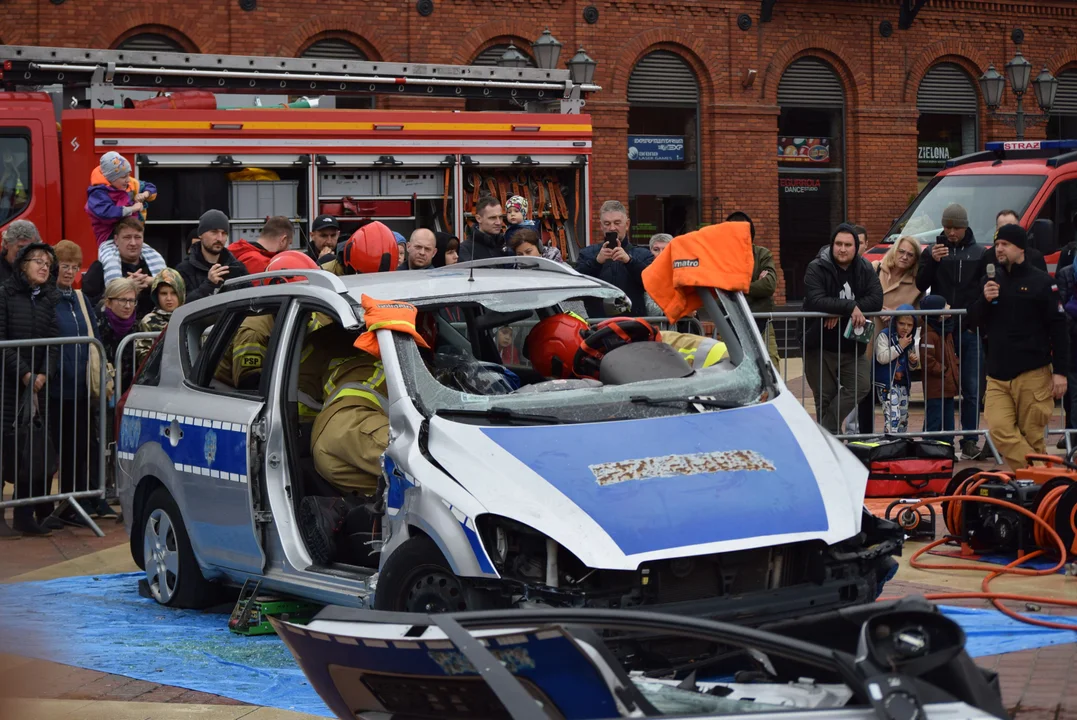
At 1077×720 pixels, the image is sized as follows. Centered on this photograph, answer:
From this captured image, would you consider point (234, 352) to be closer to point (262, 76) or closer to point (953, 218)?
point (953, 218)

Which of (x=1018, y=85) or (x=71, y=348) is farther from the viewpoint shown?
(x=1018, y=85)

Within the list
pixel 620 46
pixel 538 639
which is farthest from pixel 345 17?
pixel 538 639

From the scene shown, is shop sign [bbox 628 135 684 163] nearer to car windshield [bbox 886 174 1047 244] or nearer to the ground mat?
car windshield [bbox 886 174 1047 244]

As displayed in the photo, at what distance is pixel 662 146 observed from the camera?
90.7 ft

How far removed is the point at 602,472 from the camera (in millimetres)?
5793

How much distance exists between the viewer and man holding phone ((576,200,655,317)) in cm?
1212

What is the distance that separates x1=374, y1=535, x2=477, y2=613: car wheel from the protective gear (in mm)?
2002

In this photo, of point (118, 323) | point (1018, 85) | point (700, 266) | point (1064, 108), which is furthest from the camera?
point (1064, 108)

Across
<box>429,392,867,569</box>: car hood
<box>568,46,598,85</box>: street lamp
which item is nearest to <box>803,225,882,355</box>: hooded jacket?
<box>429,392,867,569</box>: car hood

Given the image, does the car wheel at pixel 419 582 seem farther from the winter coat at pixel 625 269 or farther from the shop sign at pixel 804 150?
the shop sign at pixel 804 150

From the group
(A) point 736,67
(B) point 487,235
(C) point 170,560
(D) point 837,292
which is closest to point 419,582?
(C) point 170,560

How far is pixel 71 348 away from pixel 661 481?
19.8 feet

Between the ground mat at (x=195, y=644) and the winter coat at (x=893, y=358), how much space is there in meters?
5.37

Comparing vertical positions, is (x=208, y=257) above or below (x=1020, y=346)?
above
